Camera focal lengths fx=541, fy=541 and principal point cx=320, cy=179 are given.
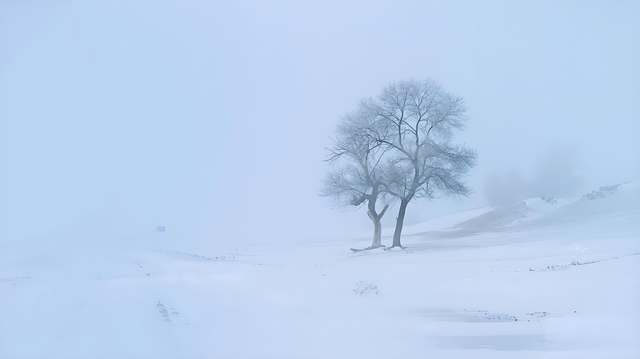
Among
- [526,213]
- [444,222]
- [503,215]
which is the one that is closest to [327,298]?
[444,222]

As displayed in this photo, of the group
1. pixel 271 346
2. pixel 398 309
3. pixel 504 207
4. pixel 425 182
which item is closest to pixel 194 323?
pixel 271 346

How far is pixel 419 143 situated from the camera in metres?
11.8

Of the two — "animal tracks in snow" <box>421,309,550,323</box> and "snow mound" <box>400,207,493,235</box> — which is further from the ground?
"snow mound" <box>400,207,493,235</box>

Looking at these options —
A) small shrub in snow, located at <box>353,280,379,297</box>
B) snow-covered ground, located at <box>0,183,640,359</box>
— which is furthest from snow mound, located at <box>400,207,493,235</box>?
small shrub in snow, located at <box>353,280,379,297</box>

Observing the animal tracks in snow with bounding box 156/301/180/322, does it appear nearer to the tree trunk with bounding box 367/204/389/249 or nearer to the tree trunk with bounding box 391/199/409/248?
the tree trunk with bounding box 367/204/389/249

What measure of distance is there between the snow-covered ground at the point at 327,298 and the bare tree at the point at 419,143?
4.29ft

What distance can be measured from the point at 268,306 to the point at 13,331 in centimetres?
341

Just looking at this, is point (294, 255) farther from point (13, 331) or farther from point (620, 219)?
point (620, 219)

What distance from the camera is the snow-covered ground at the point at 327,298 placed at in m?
6.62

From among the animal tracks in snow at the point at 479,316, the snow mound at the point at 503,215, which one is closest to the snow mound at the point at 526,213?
the snow mound at the point at 503,215

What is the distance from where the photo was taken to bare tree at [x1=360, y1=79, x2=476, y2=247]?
38.2 ft

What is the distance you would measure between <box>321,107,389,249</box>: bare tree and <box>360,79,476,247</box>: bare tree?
114 millimetres

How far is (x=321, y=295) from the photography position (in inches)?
324

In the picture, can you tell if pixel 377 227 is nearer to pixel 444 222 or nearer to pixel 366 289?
pixel 444 222
